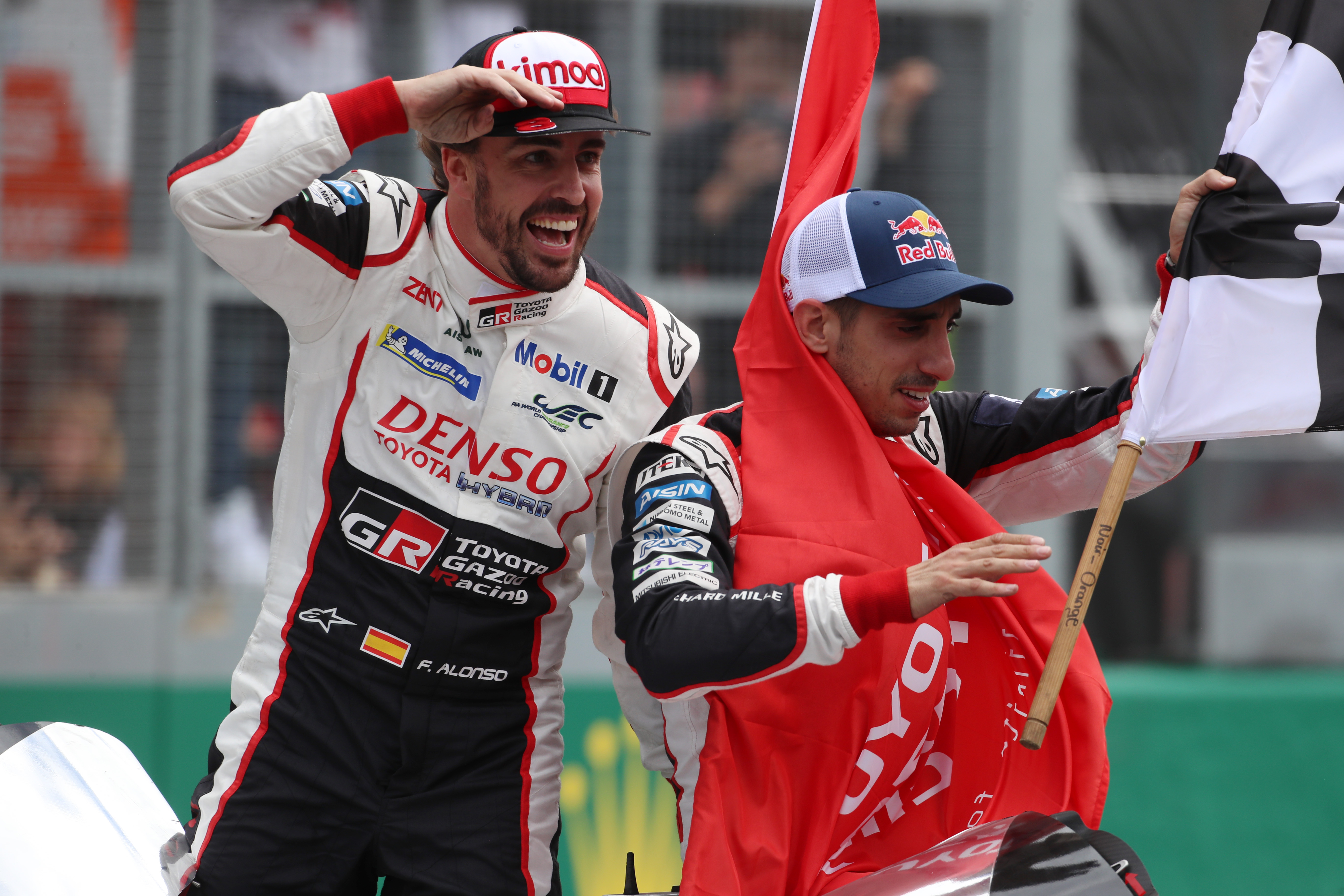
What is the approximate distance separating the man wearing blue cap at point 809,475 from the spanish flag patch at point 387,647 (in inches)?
14.0

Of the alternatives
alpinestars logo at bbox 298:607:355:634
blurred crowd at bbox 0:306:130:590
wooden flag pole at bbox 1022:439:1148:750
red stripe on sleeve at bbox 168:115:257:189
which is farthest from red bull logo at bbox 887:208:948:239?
blurred crowd at bbox 0:306:130:590

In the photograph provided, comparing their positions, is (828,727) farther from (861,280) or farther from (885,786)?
(861,280)

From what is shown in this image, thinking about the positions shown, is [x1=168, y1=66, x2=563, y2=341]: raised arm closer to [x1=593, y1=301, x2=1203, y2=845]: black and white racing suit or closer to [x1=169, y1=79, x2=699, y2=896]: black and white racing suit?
[x1=169, y1=79, x2=699, y2=896]: black and white racing suit

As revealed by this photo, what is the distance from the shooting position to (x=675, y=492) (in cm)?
206

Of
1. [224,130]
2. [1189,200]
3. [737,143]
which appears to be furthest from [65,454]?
[1189,200]

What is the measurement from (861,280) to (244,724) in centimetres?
140

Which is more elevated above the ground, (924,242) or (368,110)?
(368,110)

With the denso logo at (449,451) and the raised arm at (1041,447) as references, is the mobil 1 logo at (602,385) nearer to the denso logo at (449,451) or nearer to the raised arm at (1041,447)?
the denso logo at (449,451)

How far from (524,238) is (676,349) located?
37 centimetres

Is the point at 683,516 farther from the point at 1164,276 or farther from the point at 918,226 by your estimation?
the point at 1164,276

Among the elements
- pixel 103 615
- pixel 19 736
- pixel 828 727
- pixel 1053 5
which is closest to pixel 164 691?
pixel 103 615

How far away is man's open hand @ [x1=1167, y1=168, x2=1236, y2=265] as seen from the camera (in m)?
2.24

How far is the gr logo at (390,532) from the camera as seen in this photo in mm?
2422

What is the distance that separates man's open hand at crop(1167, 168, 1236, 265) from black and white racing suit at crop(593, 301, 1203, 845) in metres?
0.24
